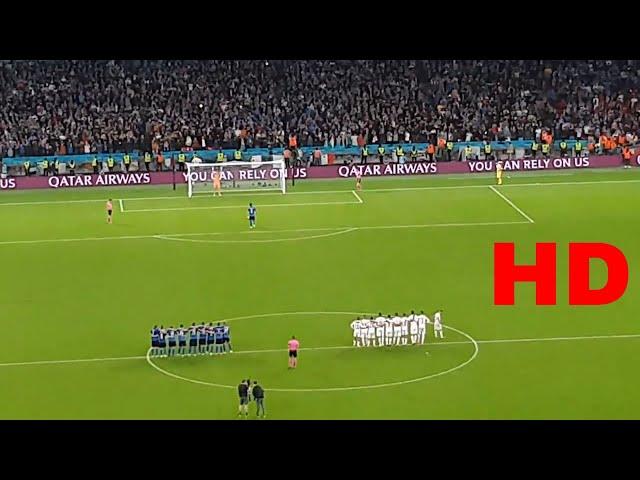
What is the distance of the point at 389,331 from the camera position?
34750 mm

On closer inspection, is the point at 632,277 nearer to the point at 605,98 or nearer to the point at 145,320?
the point at 145,320

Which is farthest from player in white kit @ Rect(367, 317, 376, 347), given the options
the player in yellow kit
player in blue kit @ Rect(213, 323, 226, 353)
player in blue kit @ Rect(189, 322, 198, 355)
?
the player in yellow kit

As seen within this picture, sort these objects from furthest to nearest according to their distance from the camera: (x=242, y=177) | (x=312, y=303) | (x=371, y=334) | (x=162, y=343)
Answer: (x=242, y=177)
(x=312, y=303)
(x=371, y=334)
(x=162, y=343)

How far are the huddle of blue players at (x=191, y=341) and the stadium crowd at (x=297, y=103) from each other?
113ft

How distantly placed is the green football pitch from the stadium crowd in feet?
25.4

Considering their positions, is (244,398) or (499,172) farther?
(499,172)

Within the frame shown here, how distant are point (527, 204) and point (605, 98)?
21401mm

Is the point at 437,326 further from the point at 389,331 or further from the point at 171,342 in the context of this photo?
the point at 171,342

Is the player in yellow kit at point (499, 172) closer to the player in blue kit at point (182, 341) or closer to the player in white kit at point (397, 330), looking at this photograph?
the player in white kit at point (397, 330)

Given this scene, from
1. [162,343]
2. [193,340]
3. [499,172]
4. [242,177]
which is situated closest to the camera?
[162,343]

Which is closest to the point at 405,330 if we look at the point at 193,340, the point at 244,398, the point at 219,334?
the point at 219,334

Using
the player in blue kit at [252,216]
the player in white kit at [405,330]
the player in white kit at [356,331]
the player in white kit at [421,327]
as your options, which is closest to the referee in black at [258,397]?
the player in white kit at [356,331]

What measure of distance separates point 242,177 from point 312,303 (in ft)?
73.3

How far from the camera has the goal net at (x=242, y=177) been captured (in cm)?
6091
